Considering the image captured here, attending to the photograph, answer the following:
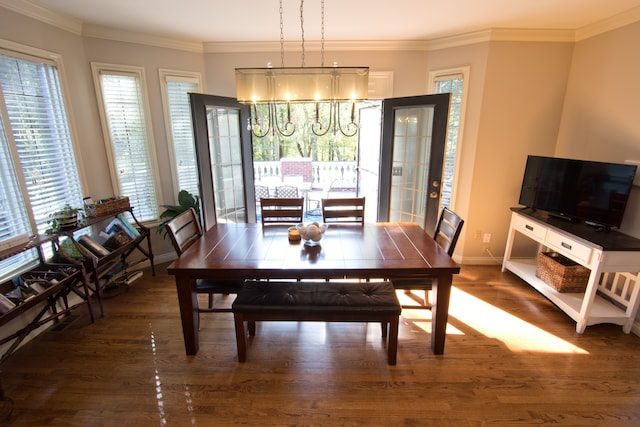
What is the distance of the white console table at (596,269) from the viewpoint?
7.30ft

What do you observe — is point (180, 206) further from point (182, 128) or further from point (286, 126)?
point (286, 126)

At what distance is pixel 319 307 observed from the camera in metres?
1.99

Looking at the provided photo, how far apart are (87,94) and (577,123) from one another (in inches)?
190

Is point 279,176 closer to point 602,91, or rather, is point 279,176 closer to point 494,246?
point 494,246

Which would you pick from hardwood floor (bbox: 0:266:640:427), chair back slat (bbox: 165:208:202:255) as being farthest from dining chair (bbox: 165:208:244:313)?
hardwood floor (bbox: 0:266:640:427)

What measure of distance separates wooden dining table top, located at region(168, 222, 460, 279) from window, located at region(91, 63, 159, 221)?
4.88 ft

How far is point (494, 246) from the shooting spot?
11.9 ft

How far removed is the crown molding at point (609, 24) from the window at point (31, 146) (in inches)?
189

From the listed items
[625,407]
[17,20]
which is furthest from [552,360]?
[17,20]

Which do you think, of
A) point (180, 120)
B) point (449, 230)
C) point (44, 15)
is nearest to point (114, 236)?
point (180, 120)

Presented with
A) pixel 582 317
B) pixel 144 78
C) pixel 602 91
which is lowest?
pixel 582 317

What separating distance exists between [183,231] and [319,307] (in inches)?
49.9

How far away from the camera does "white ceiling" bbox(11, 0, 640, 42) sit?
2.42 meters

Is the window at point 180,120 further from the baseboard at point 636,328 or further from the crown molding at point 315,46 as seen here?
the baseboard at point 636,328
